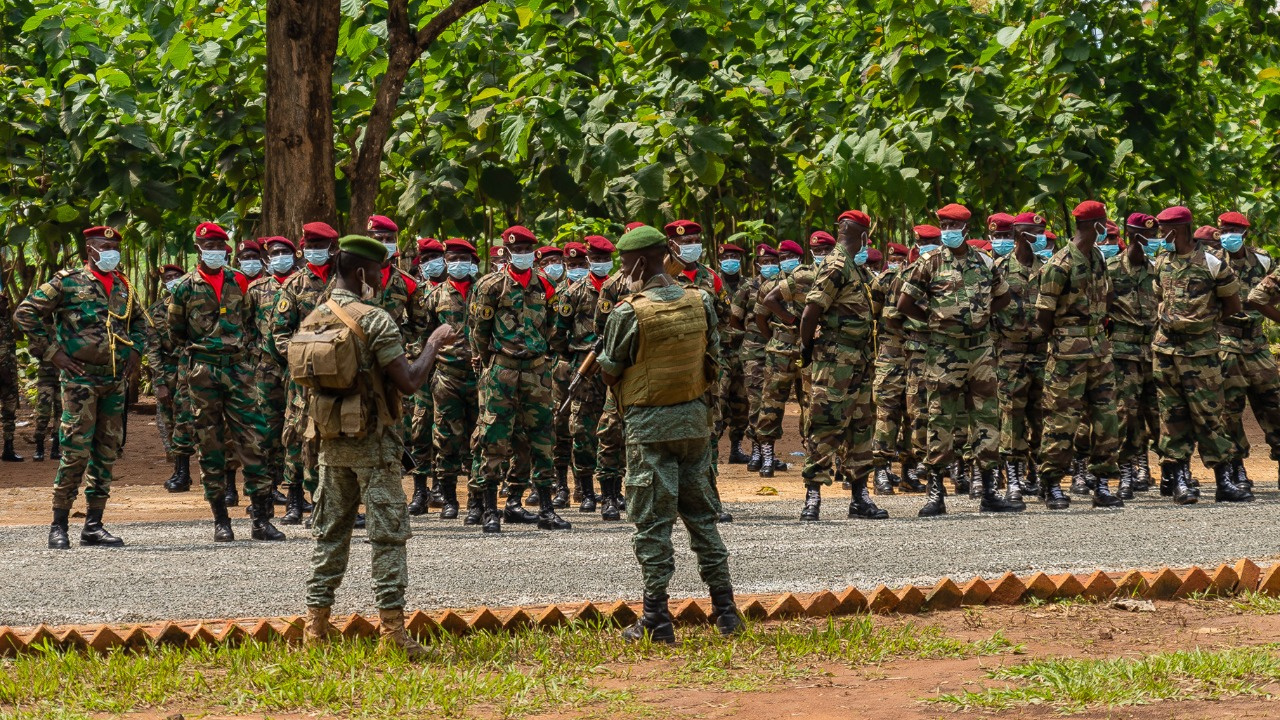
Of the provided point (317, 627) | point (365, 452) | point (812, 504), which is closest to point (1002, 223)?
point (812, 504)

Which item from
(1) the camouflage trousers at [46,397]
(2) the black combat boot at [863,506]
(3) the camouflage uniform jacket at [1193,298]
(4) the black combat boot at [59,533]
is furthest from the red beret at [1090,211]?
(1) the camouflage trousers at [46,397]

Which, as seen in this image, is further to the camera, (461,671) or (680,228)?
(680,228)

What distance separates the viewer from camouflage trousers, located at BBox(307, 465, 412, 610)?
6.57 metres

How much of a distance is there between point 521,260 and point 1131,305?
512 cm

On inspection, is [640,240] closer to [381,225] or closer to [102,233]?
[381,225]

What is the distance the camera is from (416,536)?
10.2m

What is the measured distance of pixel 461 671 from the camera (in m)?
6.12

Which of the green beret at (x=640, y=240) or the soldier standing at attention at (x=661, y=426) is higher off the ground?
the green beret at (x=640, y=240)

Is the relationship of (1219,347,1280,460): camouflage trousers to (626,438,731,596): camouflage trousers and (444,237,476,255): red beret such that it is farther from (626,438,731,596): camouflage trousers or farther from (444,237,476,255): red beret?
(626,438,731,596): camouflage trousers

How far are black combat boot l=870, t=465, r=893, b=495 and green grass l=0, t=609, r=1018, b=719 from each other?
245 inches

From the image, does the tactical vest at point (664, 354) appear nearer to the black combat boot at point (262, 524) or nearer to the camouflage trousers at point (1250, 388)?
the black combat boot at point (262, 524)

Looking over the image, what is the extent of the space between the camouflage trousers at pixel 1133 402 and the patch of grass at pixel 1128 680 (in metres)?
6.23

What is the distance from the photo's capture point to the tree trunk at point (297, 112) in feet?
44.0

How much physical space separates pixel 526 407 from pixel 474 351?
1.85ft
